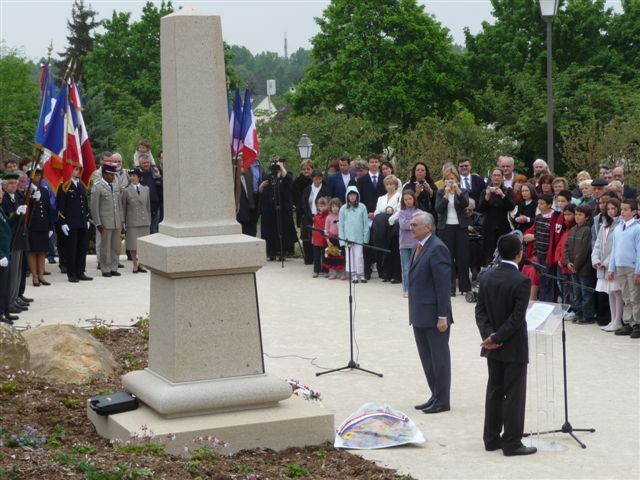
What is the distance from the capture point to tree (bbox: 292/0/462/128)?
5528 centimetres

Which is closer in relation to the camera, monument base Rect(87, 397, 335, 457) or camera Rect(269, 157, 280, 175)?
monument base Rect(87, 397, 335, 457)

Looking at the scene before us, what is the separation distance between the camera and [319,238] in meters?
20.9

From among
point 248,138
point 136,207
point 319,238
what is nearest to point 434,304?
point 319,238

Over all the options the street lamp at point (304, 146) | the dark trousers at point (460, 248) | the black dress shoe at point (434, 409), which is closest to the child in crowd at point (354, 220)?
the dark trousers at point (460, 248)

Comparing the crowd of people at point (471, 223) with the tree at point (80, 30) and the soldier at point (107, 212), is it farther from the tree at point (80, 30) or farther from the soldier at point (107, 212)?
the tree at point (80, 30)

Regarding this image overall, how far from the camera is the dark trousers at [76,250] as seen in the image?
2058cm

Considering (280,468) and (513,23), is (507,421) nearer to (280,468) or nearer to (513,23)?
(280,468)

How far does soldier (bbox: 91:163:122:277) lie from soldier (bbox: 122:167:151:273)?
0.80ft

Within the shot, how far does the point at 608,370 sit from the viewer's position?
12.6m

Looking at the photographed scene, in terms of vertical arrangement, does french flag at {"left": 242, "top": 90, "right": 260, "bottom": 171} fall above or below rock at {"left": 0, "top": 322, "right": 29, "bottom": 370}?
above

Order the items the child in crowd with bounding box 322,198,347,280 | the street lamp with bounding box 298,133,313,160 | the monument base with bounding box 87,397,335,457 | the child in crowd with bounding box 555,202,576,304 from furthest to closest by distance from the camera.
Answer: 1. the street lamp with bounding box 298,133,313,160
2. the child in crowd with bounding box 322,198,347,280
3. the child in crowd with bounding box 555,202,576,304
4. the monument base with bounding box 87,397,335,457

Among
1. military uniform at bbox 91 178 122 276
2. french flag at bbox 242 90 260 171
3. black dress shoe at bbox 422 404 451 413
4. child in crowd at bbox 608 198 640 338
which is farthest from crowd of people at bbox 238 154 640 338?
military uniform at bbox 91 178 122 276

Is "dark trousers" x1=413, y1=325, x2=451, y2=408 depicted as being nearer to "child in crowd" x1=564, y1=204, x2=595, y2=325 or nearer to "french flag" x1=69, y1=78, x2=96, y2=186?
"child in crowd" x1=564, y1=204, x2=595, y2=325

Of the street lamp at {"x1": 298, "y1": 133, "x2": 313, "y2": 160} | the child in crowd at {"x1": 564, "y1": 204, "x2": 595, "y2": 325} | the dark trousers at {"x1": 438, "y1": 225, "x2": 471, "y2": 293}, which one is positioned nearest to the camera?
the child in crowd at {"x1": 564, "y1": 204, "x2": 595, "y2": 325}
